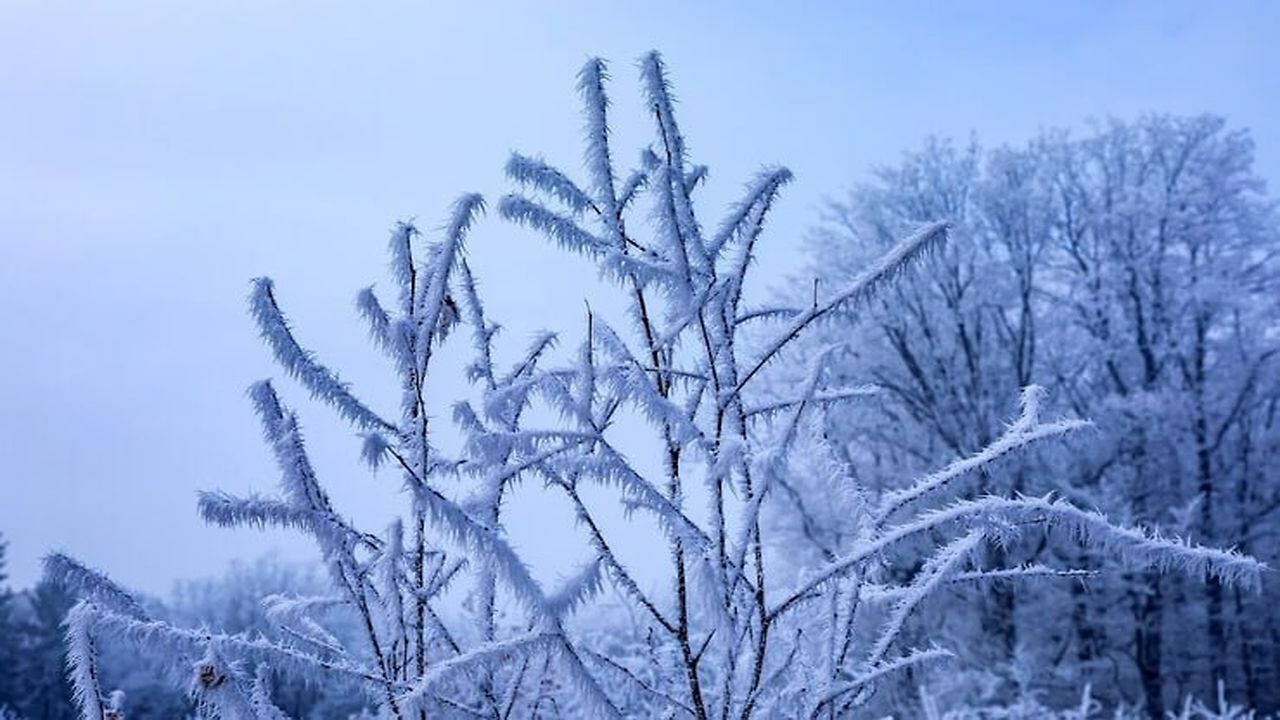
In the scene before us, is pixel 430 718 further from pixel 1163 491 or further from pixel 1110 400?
pixel 1163 491

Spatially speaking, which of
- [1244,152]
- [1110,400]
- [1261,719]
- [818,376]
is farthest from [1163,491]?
[818,376]

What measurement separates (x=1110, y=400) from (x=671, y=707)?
42.5ft

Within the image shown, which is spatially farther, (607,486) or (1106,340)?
(1106,340)

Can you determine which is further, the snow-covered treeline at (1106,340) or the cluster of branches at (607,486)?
the snow-covered treeline at (1106,340)

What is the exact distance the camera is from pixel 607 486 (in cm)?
140

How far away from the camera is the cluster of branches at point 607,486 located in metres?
1.37

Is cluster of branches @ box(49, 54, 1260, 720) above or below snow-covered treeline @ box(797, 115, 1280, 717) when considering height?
below

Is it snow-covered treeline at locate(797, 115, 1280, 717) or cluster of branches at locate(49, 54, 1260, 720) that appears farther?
snow-covered treeline at locate(797, 115, 1280, 717)

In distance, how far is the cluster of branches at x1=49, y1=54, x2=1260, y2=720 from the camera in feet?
4.50

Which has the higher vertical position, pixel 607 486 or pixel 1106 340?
pixel 1106 340

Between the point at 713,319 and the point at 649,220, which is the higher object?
the point at 649,220

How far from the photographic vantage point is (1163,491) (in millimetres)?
14383

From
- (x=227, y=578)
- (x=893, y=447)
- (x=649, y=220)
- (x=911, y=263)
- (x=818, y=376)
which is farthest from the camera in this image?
(x=227, y=578)

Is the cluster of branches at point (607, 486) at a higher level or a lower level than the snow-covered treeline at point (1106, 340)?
lower
